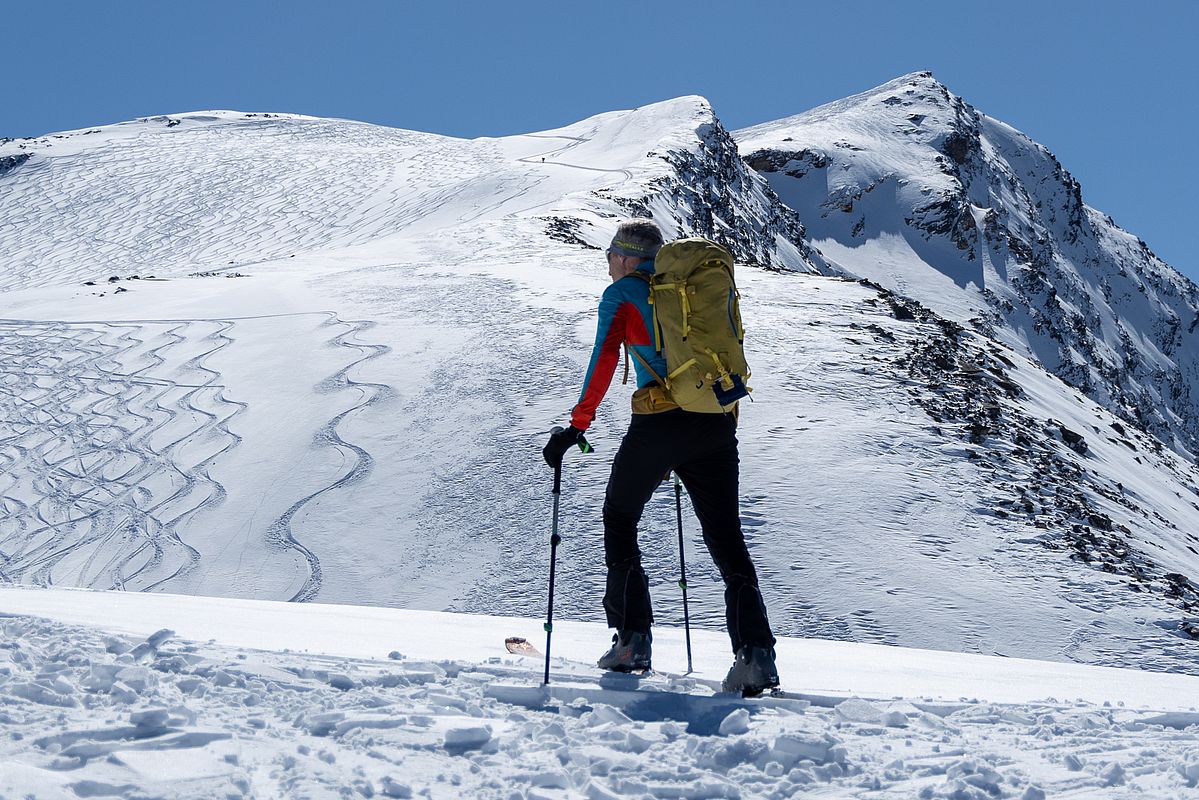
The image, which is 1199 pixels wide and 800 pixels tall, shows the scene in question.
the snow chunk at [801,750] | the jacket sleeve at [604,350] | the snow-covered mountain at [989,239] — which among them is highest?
the snow-covered mountain at [989,239]

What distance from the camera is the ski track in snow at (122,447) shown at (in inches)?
369

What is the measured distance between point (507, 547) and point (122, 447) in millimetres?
5163

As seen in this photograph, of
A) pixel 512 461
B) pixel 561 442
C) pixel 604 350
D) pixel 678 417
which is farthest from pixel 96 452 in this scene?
pixel 678 417

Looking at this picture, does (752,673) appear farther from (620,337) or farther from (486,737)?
(620,337)

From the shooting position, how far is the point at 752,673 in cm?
433

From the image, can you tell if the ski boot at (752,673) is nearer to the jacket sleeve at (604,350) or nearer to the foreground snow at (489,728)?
the foreground snow at (489,728)

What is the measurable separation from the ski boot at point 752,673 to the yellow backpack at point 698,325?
0.95m

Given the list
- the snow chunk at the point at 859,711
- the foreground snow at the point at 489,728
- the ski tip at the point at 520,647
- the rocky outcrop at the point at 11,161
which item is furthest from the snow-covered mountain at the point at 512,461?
the rocky outcrop at the point at 11,161

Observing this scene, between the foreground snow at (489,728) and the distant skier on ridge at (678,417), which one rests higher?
the distant skier on ridge at (678,417)

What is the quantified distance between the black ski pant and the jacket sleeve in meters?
0.19

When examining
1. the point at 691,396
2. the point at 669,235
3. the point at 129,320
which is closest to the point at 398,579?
the point at 691,396

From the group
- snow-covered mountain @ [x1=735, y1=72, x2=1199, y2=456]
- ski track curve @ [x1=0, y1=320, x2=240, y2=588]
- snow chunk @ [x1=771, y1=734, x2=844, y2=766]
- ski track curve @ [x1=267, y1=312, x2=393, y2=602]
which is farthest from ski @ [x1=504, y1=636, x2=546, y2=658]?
snow-covered mountain @ [x1=735, y1=72, x2=1199, y2=456]

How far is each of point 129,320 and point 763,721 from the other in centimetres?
1569

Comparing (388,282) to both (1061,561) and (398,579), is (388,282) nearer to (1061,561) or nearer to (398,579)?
(398,579)
